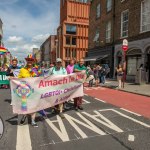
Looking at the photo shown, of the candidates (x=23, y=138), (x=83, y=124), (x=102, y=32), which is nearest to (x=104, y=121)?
(x=83, y=124)

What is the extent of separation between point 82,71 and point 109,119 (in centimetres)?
219

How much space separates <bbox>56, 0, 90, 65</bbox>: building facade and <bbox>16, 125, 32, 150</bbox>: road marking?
58824mm

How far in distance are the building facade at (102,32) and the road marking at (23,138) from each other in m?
22.8

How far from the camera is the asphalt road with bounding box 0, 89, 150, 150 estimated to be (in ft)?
16.9

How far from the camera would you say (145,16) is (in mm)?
21844

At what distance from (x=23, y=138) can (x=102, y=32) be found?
26.8 meters

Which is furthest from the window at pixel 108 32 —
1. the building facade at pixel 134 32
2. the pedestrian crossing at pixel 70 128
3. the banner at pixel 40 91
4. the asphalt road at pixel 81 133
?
the asphalt road at pixel 81 133

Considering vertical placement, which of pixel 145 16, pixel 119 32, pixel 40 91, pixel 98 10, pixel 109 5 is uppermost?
pixel 98 10

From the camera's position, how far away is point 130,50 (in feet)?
79.8

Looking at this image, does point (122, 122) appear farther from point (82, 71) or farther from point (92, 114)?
point (82, 71)

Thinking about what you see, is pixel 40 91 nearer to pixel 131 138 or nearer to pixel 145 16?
pixel 131 138

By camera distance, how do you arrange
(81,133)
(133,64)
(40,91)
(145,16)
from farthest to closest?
(133,64), (145,16), (40,91), (81,133)

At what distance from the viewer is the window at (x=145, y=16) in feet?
70.2

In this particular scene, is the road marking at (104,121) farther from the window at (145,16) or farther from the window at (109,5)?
the window at (109,5)
